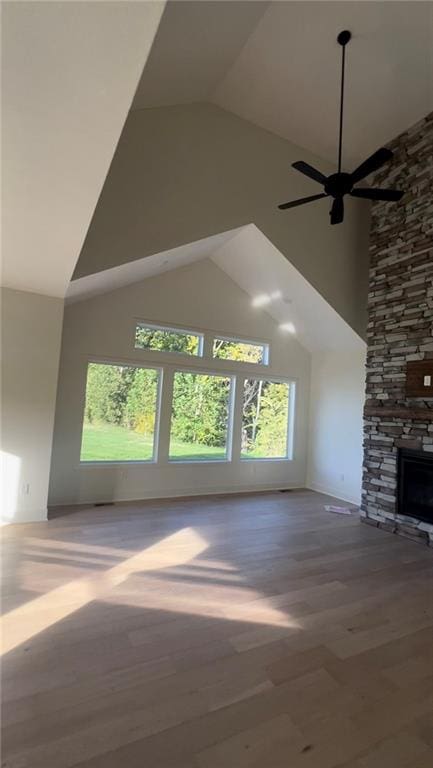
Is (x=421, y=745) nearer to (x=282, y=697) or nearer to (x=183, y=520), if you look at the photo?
(x=282, y=697)

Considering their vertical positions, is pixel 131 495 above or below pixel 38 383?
below

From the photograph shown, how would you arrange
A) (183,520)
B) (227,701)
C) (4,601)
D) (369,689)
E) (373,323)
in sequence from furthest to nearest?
(373,323)
(183,520)
(4,601)
(369,689)
(227,701)

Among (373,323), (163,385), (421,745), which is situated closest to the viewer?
(421,745)

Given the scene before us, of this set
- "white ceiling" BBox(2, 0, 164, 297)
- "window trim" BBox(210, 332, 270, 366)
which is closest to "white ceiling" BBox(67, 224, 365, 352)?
"window trim" BBox(210, 332, 270, 366)

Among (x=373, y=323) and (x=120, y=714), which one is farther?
(x=373, y=323)

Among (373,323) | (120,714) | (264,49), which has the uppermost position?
(264,49)

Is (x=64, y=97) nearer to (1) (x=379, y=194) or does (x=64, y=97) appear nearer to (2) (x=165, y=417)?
(1) (x=379, y=194)

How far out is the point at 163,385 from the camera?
228 inches

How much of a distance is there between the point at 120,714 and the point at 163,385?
→ 171 inches

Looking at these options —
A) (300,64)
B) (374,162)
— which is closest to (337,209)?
(374,162)

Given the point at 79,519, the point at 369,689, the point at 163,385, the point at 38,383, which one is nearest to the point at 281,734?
the point at 369,689

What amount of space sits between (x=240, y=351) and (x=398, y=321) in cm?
260

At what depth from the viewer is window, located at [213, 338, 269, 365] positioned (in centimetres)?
630

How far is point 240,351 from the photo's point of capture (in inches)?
257
